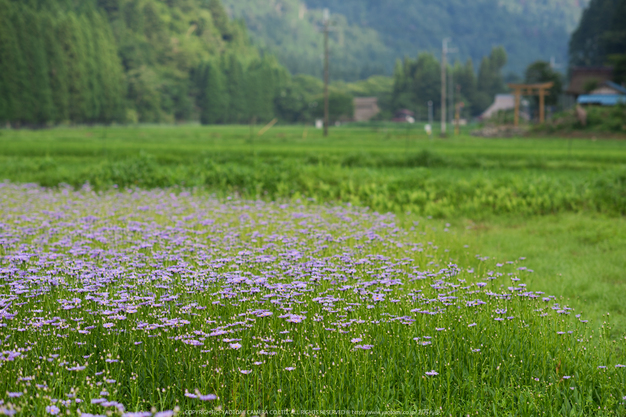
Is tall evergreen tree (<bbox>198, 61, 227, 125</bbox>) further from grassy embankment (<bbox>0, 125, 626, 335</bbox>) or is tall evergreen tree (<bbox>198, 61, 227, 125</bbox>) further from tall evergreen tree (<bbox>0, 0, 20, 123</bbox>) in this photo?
grassy embankment (<bbox>0, 125, 626, 335</bbox>)

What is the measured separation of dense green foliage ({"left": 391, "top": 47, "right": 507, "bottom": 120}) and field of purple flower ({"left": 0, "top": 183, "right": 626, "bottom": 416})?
408ft

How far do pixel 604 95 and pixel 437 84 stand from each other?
75325 mm

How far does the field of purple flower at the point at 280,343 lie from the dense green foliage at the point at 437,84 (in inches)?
4902

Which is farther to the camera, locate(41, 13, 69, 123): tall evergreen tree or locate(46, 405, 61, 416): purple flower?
locate(41, 13, 69, 123): tall evergreen tree

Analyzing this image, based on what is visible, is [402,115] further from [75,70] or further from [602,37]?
[75,70]

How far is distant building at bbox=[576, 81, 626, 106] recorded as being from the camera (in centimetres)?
5038

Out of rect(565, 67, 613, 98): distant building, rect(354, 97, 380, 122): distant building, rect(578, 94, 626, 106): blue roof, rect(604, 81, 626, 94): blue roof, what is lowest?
rect(578, 94, 626, 106): blue roof

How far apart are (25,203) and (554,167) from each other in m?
17.3

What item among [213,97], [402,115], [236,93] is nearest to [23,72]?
[213,97]

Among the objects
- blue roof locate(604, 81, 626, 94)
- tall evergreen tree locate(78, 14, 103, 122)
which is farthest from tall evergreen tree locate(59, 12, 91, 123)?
blue roof locate(604, 81, 626, 94)

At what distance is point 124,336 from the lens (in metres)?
4.11

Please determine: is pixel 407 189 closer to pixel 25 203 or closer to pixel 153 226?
pixel 153 226

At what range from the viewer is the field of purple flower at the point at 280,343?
3.42m

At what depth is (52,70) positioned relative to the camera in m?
68.4
